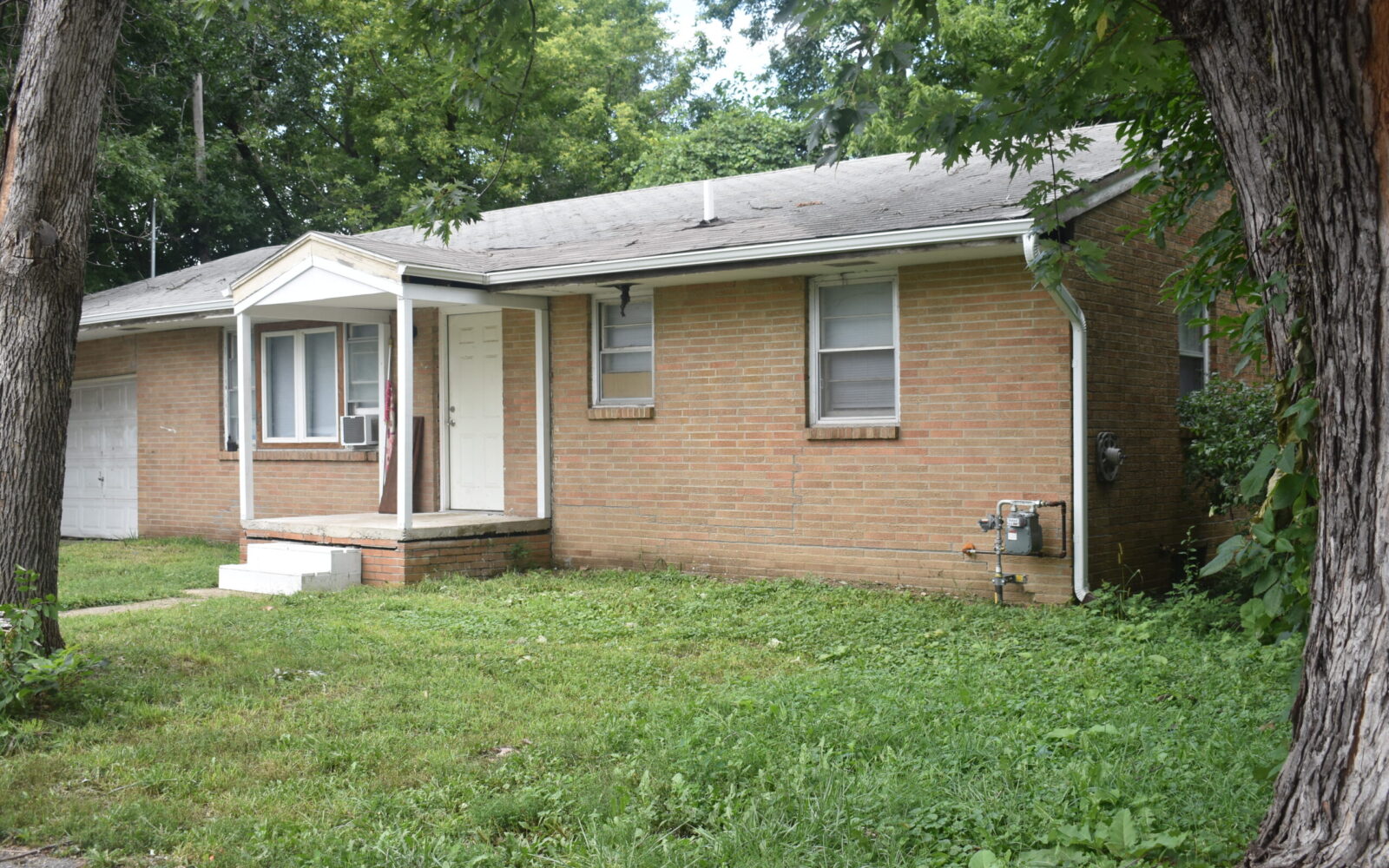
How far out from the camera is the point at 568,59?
2889 centimetres

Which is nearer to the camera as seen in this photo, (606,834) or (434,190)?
(606,834)

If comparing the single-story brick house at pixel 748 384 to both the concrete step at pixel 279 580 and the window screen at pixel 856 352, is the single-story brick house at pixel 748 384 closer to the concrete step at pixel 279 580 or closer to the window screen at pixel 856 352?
the window screen at pixel 856 352

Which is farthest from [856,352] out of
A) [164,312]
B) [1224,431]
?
[164,312]

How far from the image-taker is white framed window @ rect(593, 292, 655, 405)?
473 inches

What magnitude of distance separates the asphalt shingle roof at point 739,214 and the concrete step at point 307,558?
2888 millimetres

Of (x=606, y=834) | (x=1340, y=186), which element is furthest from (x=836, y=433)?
(x=1340, y=186)

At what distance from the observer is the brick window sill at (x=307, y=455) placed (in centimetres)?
1430

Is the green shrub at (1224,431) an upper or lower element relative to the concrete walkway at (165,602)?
upper

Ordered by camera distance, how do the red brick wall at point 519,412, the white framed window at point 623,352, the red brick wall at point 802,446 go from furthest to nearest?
the red brick wall at point 519,412 < the white framed window at point 623,352 < the red brick wall at point 802,446

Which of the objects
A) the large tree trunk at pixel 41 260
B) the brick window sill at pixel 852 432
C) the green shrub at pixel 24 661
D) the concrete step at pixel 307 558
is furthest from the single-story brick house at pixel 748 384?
the green shrub at pixel 24 661

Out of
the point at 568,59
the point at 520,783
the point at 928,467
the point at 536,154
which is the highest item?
the point at 568,59

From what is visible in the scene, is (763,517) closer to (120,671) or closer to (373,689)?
(373,689)

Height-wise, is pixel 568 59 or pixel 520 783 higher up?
pixel 568 59

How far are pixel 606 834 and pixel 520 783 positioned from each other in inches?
35.3
